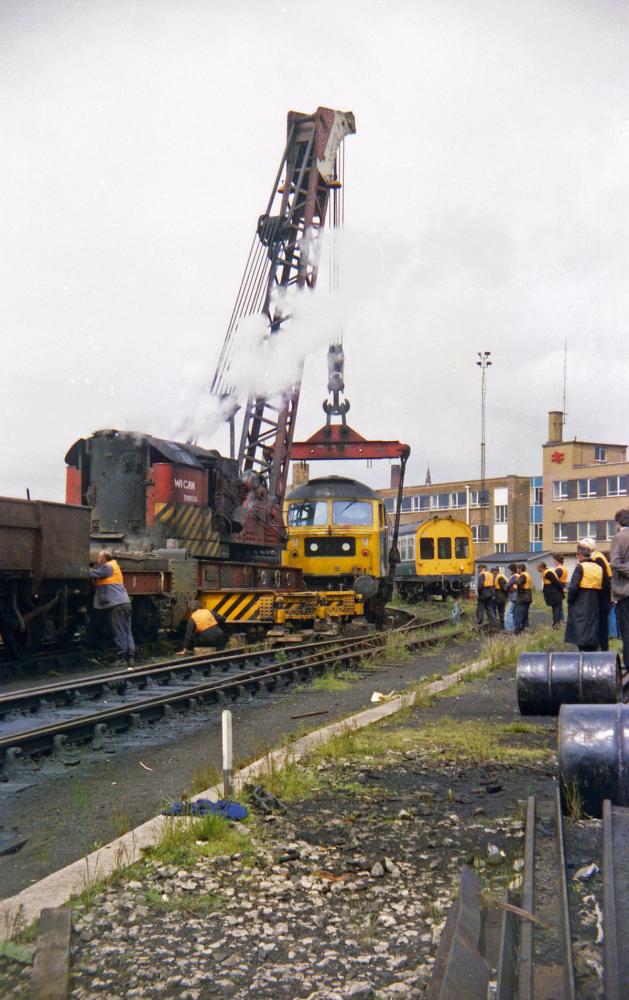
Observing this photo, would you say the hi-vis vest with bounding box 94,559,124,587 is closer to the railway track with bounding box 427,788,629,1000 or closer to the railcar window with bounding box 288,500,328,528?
the railcar window with bounding box 288,500,328,528

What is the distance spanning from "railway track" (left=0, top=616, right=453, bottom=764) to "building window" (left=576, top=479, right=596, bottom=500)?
56789 millimetres

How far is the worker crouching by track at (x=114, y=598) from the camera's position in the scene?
13.9m

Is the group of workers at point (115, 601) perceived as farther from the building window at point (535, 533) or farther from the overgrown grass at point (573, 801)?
the building window at point (535, 533)

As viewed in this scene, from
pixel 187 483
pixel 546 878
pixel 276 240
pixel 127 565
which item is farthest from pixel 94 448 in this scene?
pixel 546 878

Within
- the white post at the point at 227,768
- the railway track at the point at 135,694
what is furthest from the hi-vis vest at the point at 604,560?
the white post at the point at 227,768

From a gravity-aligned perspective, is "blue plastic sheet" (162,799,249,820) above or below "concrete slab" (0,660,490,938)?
above

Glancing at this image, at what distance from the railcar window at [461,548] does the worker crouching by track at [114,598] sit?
82.8ft

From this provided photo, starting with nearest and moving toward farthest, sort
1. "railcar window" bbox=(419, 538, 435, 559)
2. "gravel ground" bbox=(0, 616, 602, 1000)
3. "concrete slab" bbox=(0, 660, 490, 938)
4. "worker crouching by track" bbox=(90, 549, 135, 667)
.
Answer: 1. "gravel ground" bbox=(0, 616, 602, 1000)
2. "concrete slab" bbox=(0, 660, 490, 938)
3. "worker crouching by track" bbox=(90, 549, 135, 667)
4. "railcar window" bbox=(419, 538, 435, 559)

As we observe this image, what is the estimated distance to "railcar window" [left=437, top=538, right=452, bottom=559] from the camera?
3803 cm

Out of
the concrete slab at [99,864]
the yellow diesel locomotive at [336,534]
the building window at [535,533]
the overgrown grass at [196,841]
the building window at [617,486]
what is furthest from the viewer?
the building window at [535,533]

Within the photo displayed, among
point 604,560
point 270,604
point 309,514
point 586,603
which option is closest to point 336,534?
point 309,514

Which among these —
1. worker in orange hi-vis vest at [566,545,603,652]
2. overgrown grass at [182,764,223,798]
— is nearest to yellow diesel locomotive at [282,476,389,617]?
worker in orange hi-vis vest at [566,545,603,652]

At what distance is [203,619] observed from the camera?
1538 centimetres

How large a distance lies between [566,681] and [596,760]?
2.87 meters
